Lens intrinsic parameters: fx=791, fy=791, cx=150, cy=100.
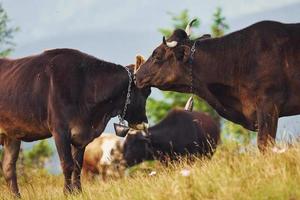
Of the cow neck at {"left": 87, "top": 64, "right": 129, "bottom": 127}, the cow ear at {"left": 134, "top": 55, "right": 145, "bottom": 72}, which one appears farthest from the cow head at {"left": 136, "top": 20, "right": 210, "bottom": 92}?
the cow ear at {"left": 134, "top": 55, "right": 145, "bottom": 72}

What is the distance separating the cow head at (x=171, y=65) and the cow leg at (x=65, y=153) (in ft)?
5.59

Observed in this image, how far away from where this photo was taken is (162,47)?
44.8 feet

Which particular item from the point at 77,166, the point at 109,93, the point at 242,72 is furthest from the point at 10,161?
the point at 242,72

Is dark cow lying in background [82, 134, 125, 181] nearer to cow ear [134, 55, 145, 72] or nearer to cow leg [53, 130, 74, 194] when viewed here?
cow ear [134, 55, 145, 72]

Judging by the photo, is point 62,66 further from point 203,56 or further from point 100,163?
point 100,163

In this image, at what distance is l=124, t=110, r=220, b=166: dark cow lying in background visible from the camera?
25344 millimetres

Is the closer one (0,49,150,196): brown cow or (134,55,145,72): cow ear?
(0,49,150,196): brown cow

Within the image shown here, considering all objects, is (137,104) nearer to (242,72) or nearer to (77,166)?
(77,166)

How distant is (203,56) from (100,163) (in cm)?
1347

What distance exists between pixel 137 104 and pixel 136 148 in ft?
38.3

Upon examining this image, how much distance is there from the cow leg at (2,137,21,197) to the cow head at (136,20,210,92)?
10.4ft

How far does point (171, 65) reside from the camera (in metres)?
13.7

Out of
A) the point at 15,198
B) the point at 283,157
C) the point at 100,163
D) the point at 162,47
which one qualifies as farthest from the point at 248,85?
the point at 100,163

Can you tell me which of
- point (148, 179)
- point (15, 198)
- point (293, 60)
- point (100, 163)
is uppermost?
point (293, 60)
